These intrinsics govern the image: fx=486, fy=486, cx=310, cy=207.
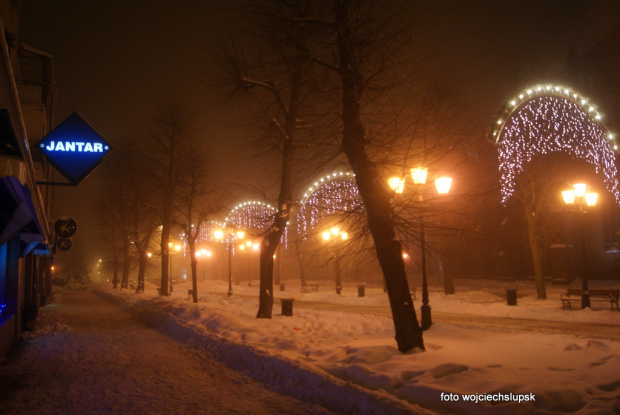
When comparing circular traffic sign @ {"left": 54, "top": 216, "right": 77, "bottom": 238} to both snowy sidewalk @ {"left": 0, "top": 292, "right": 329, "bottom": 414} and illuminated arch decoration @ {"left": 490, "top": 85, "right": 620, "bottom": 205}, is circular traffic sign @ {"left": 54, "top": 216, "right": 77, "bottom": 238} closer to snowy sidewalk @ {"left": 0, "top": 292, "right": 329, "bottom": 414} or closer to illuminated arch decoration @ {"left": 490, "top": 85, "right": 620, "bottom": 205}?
snowy sidewalk @ {"left": 0, "top": 292, "right": 329, "bottom": 414}

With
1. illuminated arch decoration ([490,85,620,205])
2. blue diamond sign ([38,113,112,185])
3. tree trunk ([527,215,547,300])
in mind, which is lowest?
tree trunk ([527,215,547,300])

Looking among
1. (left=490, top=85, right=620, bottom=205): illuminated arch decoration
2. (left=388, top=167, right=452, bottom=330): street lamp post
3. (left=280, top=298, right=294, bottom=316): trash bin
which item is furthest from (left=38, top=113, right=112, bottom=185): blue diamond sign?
(left=490, top=85, right=620, bottom=205): illuminated arch decoration

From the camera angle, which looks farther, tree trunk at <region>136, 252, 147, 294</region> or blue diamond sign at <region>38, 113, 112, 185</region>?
tree trunk at <region>136, 252, 147, 294</region>

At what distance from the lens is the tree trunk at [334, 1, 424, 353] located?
8.53 m

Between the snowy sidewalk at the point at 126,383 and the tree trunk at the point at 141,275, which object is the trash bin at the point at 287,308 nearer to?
the snowy sidewalk at the point at 126,383

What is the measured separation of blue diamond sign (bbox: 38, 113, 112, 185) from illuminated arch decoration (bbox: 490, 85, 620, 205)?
2094cm

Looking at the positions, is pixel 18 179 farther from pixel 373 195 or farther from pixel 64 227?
pixel 64 227

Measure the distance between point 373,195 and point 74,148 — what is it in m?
6.16

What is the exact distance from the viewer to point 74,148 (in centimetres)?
995

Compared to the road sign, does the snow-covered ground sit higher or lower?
lower

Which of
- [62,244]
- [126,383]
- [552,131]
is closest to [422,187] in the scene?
[126,383]

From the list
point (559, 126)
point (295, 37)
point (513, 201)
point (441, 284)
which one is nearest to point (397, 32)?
point (295, 37)

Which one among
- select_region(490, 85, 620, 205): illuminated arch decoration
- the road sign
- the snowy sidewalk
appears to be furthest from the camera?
select_region(490, 85, 620, 205): illuminated arch decoration

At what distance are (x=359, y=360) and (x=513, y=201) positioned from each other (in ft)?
105
